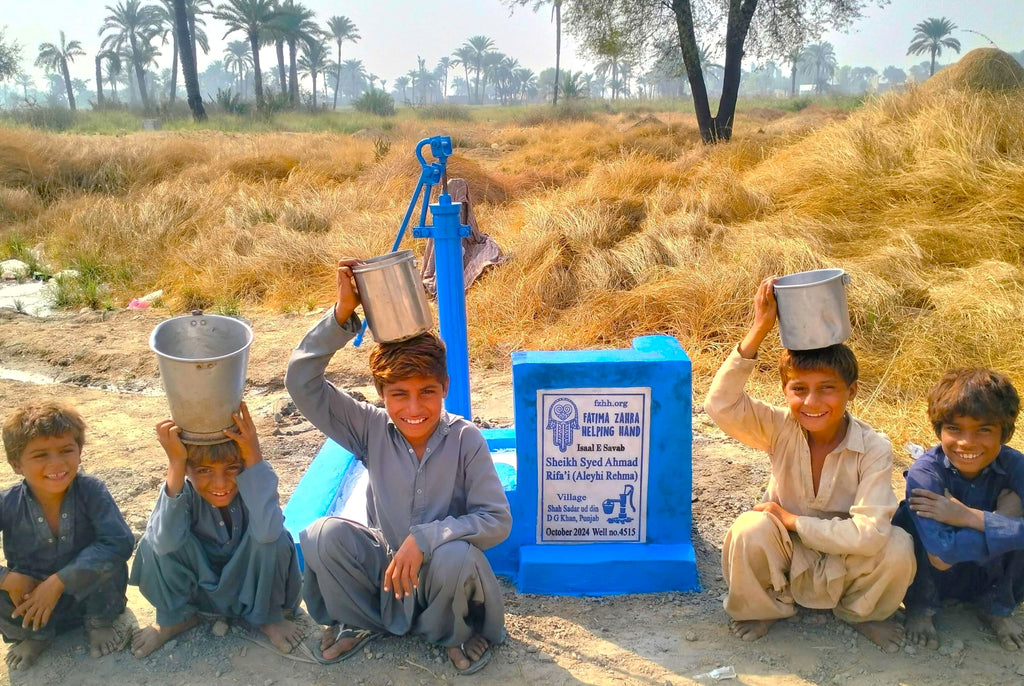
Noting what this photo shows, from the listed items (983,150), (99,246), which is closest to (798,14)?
(983,150)

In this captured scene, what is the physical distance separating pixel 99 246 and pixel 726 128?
10.4m

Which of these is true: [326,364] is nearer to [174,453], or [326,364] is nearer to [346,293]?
[346,293]

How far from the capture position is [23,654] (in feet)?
7.89

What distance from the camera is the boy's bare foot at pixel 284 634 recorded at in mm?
2459

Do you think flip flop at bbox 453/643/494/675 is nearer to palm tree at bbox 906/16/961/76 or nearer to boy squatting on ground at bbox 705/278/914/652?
boy squatting on ground at bbox 705/278/914/652

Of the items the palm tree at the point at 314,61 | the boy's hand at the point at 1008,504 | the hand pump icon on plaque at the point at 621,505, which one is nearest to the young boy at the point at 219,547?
the hand pump icon on plaque at the point at 621,505

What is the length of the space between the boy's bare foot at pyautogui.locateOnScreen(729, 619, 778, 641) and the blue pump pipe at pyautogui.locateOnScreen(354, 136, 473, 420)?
4.20 ft

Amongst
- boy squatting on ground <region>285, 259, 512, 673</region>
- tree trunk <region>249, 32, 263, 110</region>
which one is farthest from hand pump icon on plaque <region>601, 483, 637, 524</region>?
tree trunk <region>249, 32, 263, 110</region>

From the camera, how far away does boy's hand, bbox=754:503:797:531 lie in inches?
93.5

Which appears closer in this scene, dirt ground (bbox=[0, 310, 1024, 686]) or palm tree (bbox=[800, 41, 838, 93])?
dirt ground (bbox=[0, 310, 1024, 686])

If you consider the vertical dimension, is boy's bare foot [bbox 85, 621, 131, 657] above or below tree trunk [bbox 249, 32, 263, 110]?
below

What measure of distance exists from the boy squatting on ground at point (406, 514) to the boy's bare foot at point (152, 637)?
45 cm

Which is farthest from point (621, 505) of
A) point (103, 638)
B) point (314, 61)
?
point (314, 61)

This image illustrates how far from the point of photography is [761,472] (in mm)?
3652
